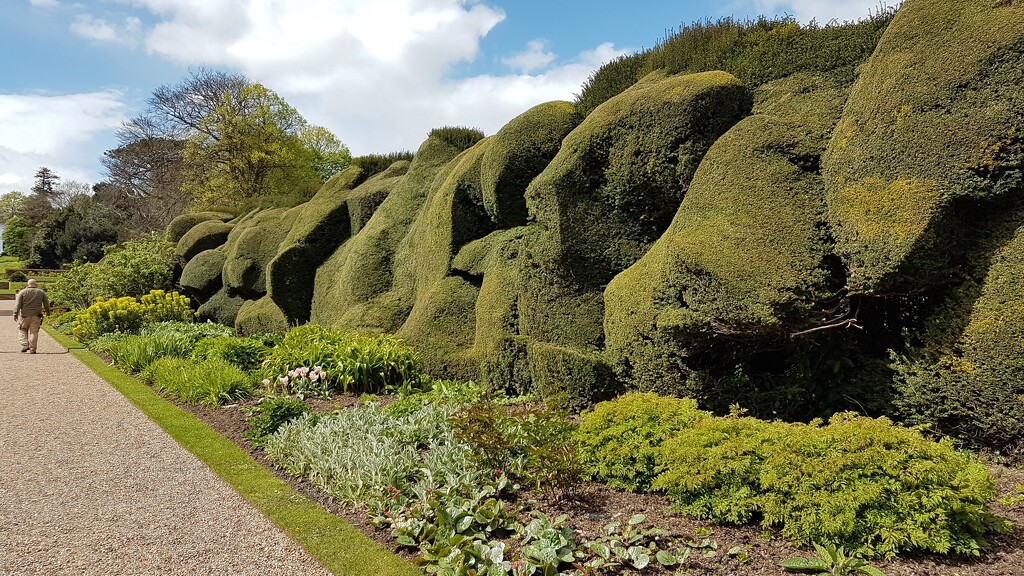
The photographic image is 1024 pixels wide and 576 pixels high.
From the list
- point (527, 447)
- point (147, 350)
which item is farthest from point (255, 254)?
point (527, 447)

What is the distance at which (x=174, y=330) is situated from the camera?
45.9 ft

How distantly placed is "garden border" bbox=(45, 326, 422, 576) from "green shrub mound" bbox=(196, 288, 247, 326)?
949 cm

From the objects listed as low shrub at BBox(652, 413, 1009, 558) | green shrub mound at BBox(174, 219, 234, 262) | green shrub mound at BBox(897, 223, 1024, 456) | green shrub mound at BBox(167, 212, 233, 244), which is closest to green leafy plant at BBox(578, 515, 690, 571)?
low shrub at BBox(652, 413, 1009, 558)

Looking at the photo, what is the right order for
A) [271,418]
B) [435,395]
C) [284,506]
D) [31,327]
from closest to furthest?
1. [284,506]
2. [271,418]
3. [435,395]
4. [31,327]

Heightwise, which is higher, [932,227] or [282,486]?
[932,227]

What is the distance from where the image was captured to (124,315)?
15320mm

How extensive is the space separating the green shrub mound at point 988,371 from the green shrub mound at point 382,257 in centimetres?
805

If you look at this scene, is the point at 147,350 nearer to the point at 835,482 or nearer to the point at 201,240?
the point at 201,240

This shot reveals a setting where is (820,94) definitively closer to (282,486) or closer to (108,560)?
(282,486)

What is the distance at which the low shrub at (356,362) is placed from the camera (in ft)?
28.8

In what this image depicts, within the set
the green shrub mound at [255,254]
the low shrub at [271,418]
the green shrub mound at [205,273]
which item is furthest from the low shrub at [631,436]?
the green shrub mound at [205,273]

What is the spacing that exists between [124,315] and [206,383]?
8.49 meters

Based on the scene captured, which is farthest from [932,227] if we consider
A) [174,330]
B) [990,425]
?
[174,330]

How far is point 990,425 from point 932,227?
1.55 m
